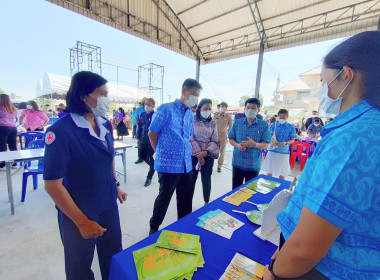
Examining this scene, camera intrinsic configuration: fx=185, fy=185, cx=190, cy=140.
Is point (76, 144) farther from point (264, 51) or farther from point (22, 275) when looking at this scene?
point (264, 51)

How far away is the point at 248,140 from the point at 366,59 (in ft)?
5.36

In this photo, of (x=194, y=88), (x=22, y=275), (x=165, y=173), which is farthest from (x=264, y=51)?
(x=22, y=275)

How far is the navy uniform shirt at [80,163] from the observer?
819mm

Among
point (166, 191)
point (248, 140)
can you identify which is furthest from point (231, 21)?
point (166, 191)

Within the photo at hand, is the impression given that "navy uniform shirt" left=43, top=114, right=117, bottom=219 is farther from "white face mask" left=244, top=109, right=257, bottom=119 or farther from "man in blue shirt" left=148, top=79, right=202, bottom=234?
"white face mask" left=244, top=109, right=257, bottom=119

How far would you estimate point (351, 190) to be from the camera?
1.33ft

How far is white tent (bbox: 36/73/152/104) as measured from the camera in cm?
733

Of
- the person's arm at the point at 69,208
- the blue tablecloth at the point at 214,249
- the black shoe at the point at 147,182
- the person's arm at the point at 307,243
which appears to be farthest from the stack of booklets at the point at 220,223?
the black shoe at the point at 147,182

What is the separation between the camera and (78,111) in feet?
3.15

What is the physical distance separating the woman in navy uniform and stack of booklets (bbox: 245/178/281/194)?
3.55 feet

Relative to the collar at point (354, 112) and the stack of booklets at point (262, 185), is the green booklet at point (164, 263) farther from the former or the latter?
the stack of booklets at point (262, 185)

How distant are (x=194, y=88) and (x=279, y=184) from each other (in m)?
1.16

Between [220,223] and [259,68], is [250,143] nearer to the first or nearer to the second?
[220,223]

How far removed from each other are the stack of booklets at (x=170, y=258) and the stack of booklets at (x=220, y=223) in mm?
120
